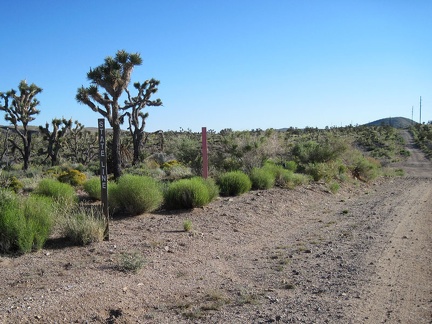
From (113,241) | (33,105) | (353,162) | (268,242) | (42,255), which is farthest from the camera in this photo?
(33,105)

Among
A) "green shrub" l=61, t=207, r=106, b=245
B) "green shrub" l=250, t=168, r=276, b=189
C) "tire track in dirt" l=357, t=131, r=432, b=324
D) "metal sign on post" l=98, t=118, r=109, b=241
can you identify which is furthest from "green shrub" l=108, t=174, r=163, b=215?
"green shrub" l=250, t=168, r=276, b=189

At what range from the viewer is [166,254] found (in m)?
8.83

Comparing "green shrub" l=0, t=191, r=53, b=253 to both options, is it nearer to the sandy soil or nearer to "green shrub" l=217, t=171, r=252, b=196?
the sandy soil

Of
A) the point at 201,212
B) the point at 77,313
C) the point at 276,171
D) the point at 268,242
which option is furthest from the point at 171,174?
the point at 77,313

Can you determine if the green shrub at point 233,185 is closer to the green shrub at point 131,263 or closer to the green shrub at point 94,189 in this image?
the green shrub at point 94,189

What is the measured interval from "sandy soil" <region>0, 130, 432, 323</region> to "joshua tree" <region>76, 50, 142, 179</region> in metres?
8.84

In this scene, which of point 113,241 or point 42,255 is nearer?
point 42,255

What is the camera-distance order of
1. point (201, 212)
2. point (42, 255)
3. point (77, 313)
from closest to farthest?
point (77, 313), point (42, 255), point (201, 212)

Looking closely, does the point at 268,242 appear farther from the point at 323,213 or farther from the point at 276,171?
the point at 276,171

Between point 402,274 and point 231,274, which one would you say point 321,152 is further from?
point 231,274

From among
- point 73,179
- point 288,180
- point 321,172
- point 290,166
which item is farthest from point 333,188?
point 73,179

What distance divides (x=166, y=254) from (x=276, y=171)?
11.7 meters

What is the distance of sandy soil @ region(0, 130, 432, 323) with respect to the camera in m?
5.92

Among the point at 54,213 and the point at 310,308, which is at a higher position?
the point at 54,213
